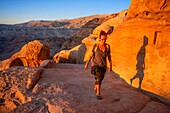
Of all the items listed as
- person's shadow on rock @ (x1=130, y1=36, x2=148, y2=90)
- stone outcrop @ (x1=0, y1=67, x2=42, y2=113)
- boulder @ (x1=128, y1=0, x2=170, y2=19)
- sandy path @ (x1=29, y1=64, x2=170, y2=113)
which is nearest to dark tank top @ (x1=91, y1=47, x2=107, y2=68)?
sandy path @ (x1=29, y1=64, x2=170, y2=113)

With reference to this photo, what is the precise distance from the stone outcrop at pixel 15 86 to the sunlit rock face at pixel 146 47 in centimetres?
298

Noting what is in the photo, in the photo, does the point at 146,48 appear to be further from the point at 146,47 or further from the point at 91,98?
the point at 91,98

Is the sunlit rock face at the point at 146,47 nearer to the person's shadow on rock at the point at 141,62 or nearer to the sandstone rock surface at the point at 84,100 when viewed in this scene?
the person's shadow on rock at the point at 141,62

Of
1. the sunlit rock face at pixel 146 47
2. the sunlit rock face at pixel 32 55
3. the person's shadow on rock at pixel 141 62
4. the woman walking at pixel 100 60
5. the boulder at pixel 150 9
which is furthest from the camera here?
the sunlit rock face at pixel 32 55

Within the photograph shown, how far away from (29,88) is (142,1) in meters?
4.40

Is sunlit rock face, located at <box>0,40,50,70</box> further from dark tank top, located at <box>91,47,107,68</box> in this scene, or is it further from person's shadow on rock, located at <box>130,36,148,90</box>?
dark tank top, located at <box>91,47,107,68</box>

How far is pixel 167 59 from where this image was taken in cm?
469

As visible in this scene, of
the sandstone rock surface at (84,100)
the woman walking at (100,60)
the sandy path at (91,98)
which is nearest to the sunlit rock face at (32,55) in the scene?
the sandy path at (91,98)

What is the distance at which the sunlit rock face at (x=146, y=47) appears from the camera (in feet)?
15.6

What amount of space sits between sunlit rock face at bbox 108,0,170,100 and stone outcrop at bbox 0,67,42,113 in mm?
2982

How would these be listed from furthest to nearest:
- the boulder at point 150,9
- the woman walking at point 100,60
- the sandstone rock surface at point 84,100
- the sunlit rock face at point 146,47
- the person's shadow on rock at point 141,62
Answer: the person's shadow on rock at point 141,62 < the boulder at point 150,9 < the sunlit rock face at point 146,47 < the woman walking at point 100,60 < the sandstone rock surface at point 84,100

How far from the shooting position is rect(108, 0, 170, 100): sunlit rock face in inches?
188

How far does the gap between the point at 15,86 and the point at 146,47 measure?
157 inches

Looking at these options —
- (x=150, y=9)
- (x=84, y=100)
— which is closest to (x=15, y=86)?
(x=84, y=100)
